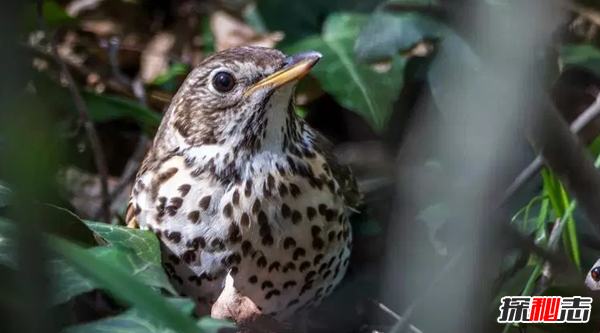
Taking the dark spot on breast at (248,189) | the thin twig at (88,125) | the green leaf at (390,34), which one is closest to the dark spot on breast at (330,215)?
the dark spot on breast at (248,189)

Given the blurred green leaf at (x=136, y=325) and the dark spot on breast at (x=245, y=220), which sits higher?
the blurred green leaf at (x=136, y=325)

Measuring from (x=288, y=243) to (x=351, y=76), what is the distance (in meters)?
0.99

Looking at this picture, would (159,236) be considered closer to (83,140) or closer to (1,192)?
(1,192)

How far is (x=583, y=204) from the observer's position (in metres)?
1.79

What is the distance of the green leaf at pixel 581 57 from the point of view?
2.98 meters

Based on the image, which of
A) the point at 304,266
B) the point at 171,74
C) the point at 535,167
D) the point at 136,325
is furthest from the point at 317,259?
the point at 171,74

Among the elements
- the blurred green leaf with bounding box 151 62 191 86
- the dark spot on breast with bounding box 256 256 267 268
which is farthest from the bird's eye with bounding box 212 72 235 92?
the blurred green leaf with bounding box 151 62 191 86

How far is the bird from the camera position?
2307 millimetres

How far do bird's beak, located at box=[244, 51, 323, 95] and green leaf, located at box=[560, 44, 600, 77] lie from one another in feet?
3.61

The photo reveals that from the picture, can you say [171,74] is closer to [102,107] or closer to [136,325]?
[102,107]

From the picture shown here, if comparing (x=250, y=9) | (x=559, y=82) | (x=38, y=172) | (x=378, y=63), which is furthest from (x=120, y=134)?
(x=38, y=172)

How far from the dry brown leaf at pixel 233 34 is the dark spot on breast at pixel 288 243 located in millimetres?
1595

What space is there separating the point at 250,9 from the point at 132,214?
4.87ft

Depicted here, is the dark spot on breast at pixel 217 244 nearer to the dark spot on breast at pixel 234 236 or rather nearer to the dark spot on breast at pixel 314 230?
the dark spot on breast at pixel 234 236
